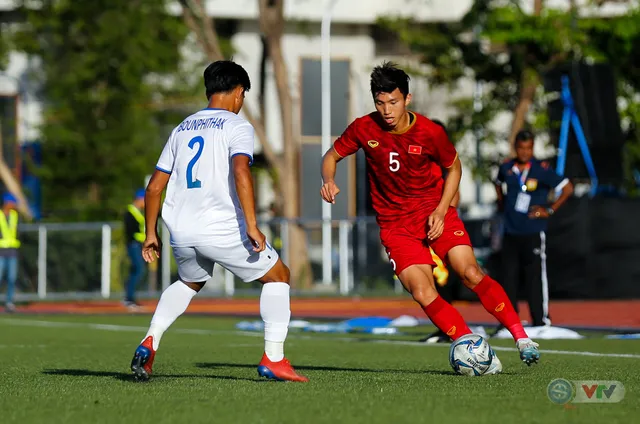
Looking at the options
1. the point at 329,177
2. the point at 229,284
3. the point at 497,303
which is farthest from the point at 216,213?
the point at 229,284

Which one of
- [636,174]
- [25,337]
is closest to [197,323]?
[25,337]

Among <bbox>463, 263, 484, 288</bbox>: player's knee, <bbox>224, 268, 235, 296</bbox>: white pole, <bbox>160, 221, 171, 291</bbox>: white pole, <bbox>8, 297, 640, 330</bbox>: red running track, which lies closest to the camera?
<bbox>463, 263, 484, 288</bbox>: player's knee

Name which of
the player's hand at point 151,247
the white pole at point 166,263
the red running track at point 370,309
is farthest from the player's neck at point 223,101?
the white pole at point 166,263

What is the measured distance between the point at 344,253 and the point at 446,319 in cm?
1908

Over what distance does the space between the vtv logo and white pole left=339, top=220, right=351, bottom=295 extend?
20.1 m

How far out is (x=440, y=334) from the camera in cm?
1316

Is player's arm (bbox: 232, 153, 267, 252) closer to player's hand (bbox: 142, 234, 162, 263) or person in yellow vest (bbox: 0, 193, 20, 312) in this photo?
player's hand (bbox: 142, 234, 162, 263)

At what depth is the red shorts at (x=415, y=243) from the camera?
9156 mm

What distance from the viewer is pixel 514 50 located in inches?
1169

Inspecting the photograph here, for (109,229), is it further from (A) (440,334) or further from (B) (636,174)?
(A) (440,334)

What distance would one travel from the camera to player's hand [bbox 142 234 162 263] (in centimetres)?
862

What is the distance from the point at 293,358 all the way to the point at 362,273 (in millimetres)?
16894

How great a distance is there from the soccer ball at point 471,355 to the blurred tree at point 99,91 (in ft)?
84.1
